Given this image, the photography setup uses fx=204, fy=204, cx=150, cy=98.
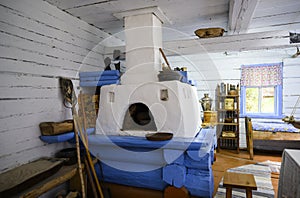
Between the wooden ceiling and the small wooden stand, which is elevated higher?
the wooden ceiling

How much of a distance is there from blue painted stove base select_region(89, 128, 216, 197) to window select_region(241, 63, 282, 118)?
2705mm

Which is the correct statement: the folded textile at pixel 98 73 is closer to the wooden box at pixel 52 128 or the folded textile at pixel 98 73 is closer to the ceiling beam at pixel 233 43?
the ceiling beam at pixel 233 43

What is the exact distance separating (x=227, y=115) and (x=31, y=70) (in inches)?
151

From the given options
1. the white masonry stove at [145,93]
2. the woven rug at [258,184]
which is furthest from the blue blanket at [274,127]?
the white masonry stove at [145,93]

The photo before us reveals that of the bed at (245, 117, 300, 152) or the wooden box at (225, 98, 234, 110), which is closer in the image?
the bed at (245, 117, 300, 152)

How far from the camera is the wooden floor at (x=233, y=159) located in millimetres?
3227

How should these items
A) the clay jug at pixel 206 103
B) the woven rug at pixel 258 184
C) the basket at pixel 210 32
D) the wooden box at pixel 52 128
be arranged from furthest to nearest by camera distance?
the clay jug at pixel 206 103, the basket at pixel 210 32, the woven rug at pixel 258 184, the wooden box at pixel 52 128

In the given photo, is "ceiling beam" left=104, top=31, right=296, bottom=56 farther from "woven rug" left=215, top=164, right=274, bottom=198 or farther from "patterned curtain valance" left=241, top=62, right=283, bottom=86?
"woven rug" left=215, top=164, right=274, bottom=198

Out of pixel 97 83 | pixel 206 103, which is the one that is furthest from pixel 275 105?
pixel 97 83

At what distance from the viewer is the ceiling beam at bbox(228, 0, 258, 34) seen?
212cm

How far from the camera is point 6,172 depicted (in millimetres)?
1827

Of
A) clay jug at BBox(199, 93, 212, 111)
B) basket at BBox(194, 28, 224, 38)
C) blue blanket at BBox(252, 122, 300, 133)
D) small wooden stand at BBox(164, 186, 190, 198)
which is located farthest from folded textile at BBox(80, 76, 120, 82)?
blue blanket at BBox(252, 122, 300, 133)

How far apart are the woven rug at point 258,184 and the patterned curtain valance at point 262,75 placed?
1780mm

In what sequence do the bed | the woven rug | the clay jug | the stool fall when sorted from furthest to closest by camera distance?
the clay jug, the bed, the woven rug, the stool
